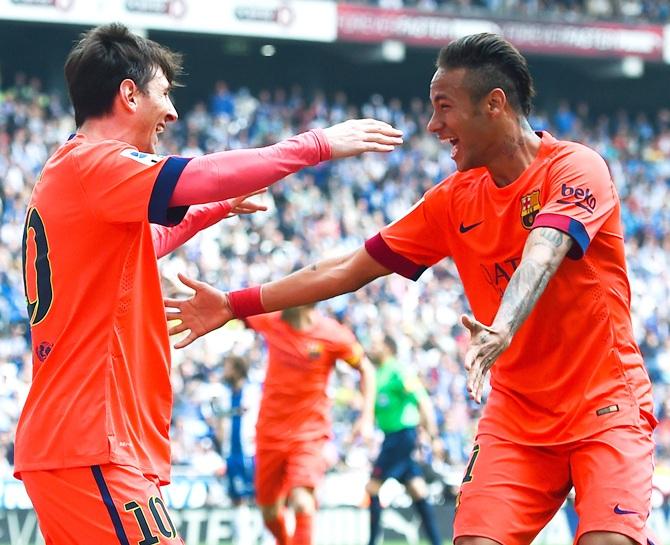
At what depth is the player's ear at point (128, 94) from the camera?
4660 millimetres

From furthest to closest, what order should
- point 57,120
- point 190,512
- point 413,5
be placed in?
point 413,5, point 57,120, point 190,512

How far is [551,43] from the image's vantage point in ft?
101

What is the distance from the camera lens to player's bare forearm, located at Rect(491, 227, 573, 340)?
452cm

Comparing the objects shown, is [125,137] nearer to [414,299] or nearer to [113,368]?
[113,368]

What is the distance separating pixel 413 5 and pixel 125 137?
25.9 meters

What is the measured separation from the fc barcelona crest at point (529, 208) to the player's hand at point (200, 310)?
56.4 inches

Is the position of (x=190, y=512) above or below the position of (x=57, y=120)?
below

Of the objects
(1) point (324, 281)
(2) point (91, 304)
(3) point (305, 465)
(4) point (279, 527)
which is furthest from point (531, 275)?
(4) point (279, 527)

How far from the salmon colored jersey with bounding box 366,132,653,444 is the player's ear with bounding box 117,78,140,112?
1446mm

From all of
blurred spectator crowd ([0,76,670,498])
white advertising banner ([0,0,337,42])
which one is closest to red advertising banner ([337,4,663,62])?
white advertising banner ([0,0,337,42])

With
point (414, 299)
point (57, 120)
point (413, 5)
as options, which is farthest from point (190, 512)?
point (413, 5)

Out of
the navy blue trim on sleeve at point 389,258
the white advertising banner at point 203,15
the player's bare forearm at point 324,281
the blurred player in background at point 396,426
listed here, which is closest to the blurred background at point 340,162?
the white advertising banner at point 203,15

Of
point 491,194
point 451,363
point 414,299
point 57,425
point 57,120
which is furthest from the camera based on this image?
point 57,120

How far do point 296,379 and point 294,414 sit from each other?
31 centimetres
